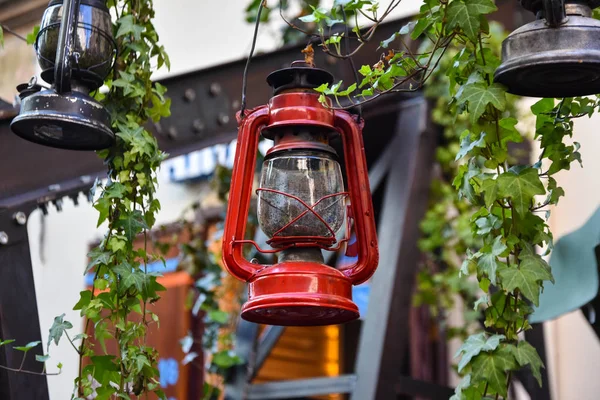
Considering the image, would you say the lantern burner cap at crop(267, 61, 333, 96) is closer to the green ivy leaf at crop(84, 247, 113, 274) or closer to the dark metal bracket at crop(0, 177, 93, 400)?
the green ivy leaf at crop(84, 247, 113, 274)

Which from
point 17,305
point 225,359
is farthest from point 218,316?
point 17,305

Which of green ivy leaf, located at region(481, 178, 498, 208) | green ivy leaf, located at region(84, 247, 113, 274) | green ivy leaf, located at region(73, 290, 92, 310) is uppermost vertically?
green ivy leaf, located at region(481, 178, 498, 208)

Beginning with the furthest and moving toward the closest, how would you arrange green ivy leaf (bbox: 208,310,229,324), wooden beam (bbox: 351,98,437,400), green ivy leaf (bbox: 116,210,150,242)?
1. green ivy leaf (bbox: 208,310,229,324)
2. wooden beam (bbox: 351,98,437,400)
3. green ivy leaf (bbox: 116,210,150,242)

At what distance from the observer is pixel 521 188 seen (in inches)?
89.7

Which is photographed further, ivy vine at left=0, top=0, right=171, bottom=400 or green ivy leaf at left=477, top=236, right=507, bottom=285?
ivy vine at left=0, top=0, right=171, bottom=400

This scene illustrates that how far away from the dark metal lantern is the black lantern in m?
1.08

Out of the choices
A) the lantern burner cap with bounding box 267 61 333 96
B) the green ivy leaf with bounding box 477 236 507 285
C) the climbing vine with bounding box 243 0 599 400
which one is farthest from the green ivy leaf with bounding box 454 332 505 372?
the lantern burner cap with bounding box 267 61 333 96

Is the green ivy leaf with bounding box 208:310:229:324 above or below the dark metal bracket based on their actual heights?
above

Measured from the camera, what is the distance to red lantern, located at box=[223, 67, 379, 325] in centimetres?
221

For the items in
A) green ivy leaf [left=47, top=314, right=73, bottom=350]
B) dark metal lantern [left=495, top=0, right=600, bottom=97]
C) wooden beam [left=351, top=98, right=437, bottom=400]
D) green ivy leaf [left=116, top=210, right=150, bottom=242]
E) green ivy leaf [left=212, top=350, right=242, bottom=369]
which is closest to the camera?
dark metal lantern [left=495, top=0, right=600, bottom=97]

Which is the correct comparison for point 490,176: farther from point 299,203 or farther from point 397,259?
point 397,259

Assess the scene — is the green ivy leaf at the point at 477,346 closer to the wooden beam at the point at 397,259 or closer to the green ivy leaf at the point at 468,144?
the green ivy leaf at the point at 468,144

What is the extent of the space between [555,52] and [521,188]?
14.7 inches

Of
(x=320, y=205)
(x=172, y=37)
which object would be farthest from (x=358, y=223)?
(x=172, y=37)
